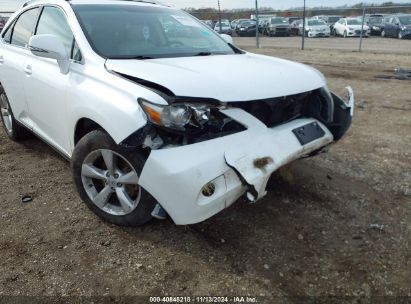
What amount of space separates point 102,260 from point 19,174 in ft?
6.26

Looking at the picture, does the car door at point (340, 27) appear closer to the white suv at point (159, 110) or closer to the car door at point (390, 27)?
the car door at point (390, 27)

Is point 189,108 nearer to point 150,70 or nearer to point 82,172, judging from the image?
point 150,70

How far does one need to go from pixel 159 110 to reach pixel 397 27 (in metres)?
24.6

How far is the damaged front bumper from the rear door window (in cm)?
255

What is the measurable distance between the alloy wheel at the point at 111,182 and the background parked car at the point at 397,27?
2358 centimetres

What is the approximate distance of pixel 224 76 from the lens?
2.80 meters

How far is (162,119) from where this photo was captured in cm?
248

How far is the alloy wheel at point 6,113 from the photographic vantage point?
4820 millimetres

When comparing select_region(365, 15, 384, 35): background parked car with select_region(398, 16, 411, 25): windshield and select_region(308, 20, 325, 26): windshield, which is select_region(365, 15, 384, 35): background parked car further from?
select_region(308, 20, 325, 26): windshield

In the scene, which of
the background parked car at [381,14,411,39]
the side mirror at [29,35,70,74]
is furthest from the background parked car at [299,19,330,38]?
the side mirror at [29,35,70,74]

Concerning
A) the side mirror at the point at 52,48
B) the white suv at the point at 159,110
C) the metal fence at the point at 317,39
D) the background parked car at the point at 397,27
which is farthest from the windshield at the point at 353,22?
the side mirror at the point at 52,48

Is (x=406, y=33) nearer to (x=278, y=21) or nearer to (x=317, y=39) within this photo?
(x=317, y=39)

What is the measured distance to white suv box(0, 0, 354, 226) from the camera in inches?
98.2

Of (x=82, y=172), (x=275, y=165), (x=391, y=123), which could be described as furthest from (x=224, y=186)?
(x=391, y=123)
